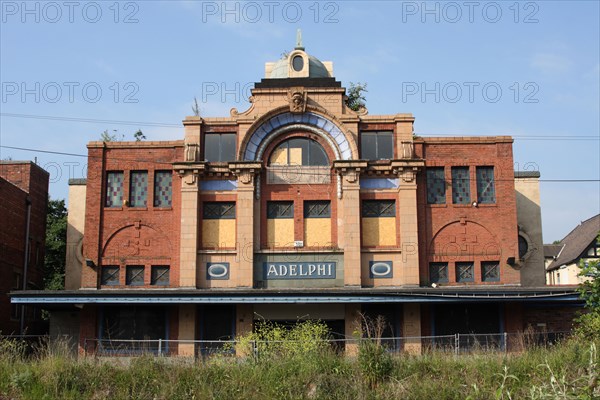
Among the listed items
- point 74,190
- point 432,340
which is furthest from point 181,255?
point 432,340

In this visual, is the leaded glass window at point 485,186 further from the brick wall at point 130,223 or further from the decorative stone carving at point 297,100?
the brick wall at point 130,223

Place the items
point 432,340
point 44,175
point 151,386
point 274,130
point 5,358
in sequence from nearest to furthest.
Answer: point 151,386 → point 5,358 → point 432,340 → point 274,130 → point 44,175

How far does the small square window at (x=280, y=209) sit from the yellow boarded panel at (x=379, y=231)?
3.57m

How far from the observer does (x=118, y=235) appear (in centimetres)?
3703

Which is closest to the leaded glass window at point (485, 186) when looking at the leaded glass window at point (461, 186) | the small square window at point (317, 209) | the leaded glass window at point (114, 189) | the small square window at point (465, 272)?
the leaded glass window at point (461, 186)

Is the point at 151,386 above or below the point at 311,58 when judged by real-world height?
below

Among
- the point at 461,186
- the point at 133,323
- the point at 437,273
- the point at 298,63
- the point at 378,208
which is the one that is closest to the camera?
the point at 133,323

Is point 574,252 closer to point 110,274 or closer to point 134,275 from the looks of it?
point 134,275

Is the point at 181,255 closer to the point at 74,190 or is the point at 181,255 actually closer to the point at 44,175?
the point at 74,190

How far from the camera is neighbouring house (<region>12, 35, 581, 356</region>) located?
35.5m

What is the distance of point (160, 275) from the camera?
36.8 m

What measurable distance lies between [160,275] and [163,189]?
4.22m

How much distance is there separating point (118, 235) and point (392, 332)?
13.9m

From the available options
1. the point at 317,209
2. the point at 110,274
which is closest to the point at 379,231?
the point at 317,209
